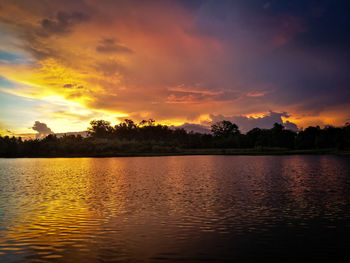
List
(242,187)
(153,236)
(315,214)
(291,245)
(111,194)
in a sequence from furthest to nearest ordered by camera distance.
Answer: (242,187), (111,194), (315,214), (153,236), (291,245)

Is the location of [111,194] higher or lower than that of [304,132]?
lower

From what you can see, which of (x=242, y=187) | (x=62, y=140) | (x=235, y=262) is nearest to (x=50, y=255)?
(x=235, y=262)

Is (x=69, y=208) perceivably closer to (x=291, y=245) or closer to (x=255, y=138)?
(x=291, y=245)

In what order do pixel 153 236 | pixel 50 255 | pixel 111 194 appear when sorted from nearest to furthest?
pixel 50 255, pixel 153 236, pixel 111 194

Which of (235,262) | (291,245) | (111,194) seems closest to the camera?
(235,262)

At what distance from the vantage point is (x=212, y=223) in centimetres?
1794

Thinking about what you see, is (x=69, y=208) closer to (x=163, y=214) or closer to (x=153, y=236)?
(x=163, y=214)

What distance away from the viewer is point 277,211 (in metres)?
21.2

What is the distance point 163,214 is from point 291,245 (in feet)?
30.8

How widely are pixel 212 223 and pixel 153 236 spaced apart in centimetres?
430

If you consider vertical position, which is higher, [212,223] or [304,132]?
[304,132]

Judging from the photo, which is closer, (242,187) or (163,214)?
(163,214)

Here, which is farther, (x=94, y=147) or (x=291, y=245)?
(x=94, y=147)

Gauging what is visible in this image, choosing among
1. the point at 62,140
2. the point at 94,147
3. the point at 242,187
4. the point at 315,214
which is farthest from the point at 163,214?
the point at 62,140
